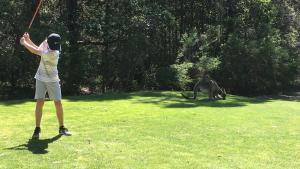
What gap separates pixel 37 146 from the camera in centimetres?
890

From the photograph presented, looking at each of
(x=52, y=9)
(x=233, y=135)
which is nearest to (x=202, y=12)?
(x=52, y=9)

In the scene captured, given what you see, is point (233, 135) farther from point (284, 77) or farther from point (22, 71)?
point (284, 77)

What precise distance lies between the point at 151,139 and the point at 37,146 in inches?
87.7

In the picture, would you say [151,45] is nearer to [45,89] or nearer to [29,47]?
[45,89]

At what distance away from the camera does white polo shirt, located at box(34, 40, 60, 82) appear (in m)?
9.31

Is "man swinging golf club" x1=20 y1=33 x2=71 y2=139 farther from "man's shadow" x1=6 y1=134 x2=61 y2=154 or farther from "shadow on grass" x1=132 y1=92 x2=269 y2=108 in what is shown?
"shadow on grass" x1=132 y1=92 x2=269 y2=108

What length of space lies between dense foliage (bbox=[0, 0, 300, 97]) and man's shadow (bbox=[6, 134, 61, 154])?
12880 mm

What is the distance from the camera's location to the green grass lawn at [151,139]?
26.2 feet

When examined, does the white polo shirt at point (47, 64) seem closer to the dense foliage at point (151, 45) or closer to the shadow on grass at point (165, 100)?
the shadow on grass at point (165, 100)

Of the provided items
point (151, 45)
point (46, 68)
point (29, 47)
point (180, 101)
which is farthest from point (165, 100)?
point (29, 47)

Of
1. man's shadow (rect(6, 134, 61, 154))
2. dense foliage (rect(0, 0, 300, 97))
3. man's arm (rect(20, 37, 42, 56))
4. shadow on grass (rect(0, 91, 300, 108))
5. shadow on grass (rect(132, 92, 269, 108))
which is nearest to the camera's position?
man's shadow (rect(6, 134, 61, 154))

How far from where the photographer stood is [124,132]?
10.6m

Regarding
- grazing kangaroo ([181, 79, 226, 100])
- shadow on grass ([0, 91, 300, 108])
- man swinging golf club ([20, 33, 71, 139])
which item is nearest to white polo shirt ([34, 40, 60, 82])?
man swinging golf club ([20, 33, 71, 139])

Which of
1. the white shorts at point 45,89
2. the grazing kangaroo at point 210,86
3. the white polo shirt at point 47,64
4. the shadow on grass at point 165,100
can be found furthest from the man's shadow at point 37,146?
the grazing kangaroo at point 210,86
